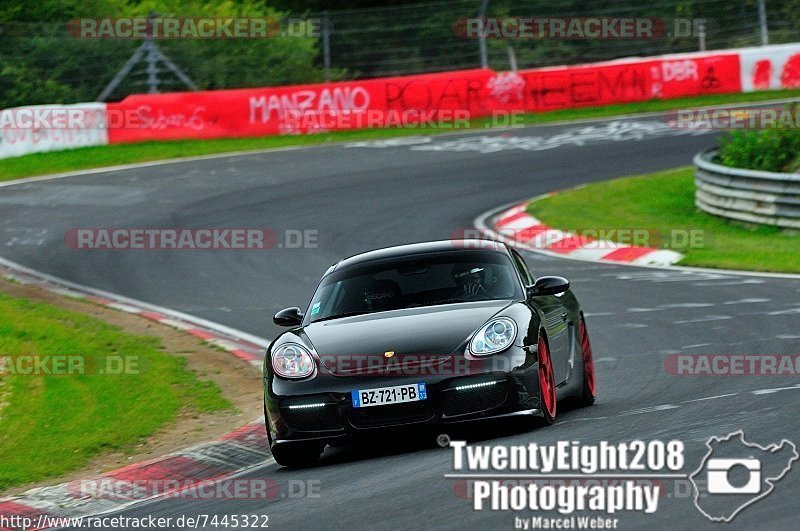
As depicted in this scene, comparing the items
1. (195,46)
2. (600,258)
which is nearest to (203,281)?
(600,258)

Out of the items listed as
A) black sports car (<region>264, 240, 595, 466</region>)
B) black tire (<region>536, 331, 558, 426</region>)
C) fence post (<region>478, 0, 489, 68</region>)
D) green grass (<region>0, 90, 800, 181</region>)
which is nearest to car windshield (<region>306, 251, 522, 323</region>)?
black sports car (<region>264, 240, 595, 466</region>)

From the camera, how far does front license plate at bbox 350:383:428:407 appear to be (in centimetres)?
817

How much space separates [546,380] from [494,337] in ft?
1.58

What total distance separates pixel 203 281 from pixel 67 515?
990 cm

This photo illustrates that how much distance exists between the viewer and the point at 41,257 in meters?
19.6

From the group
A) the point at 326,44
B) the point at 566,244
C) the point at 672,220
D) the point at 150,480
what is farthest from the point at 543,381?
the point at 326,44

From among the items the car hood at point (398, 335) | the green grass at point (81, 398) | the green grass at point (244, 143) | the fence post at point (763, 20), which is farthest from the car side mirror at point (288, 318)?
the fence post at point (763, 20)

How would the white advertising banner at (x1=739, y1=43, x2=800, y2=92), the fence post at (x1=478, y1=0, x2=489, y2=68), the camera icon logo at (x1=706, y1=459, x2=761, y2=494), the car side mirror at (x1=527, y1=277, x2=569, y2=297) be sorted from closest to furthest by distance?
the camera icon logo at (x1=706, y1=459, x2=761, y2=494), the car side mirror at (x1=527, y1=277, x2=569, y2=297), the fence post at (x1=478, y1=0, x2=489, y2=68), the white advertising banner at (x1=739, y1=43, x2=800, y2=92)

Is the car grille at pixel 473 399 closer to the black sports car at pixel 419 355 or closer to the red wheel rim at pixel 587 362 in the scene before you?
the black sports car at pixel 419 355

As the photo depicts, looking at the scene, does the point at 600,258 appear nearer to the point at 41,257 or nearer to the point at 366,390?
the point at 41,257

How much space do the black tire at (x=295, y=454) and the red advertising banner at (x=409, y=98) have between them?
21717mm

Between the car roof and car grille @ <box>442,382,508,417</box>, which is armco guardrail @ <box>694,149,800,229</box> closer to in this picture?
the car roof

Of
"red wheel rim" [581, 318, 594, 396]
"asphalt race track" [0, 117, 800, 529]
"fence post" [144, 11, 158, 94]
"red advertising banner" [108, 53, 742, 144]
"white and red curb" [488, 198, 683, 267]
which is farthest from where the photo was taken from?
"fence post" [144, 11, 158, 94]

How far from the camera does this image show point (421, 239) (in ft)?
64.9
